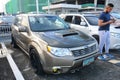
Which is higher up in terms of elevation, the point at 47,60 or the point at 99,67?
the point at 47,60

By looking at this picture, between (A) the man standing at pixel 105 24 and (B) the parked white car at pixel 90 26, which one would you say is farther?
(B) the parked white car at pixel 90 26

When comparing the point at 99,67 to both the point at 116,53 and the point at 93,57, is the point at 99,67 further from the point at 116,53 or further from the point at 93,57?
the point at 116,53

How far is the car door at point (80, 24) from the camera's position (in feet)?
24.3

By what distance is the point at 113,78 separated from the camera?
14.6ft

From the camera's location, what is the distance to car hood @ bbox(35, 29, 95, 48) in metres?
4.18

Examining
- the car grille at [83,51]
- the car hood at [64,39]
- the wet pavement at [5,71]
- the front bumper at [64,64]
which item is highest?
the car hood at [64,39]

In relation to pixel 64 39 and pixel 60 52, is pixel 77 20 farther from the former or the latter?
pixel 60 52

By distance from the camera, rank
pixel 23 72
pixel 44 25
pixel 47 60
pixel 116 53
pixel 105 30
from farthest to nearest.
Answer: pixel 116 53
pixel 105 30
pixel 44 25
pixel 23 72
pixel 47 60

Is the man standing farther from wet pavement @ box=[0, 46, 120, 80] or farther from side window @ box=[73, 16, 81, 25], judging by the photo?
side window @ box=[73, 16, 81, 25]

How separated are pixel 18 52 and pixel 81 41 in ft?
11.9

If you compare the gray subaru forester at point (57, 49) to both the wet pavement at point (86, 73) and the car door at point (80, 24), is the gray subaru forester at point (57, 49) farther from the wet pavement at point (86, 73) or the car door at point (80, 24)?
the car door at point (80, 24)

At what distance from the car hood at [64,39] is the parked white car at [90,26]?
2155 millimetres

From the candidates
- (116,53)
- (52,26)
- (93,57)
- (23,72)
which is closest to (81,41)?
(93,57)

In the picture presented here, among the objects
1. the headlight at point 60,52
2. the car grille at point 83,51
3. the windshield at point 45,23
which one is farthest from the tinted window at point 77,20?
the headlight at point 60,52
